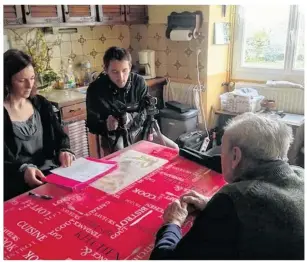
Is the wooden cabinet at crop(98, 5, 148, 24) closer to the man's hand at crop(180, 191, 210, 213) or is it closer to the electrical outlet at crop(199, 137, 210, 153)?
the electrical outlet at crop(199, 137, 210, 153)

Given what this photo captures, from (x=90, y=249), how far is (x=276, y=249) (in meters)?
0.54

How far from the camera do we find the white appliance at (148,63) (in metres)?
3.47

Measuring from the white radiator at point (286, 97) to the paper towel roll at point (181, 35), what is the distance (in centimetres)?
87

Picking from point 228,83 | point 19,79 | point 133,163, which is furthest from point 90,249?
point 228,83

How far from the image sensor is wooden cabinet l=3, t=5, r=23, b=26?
2.45 m

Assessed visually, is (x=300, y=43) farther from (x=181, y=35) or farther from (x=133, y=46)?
(x=133, y=46)

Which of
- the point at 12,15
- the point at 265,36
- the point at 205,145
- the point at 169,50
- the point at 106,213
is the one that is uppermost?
the point at 12,15

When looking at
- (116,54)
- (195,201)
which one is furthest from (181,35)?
(195,201)

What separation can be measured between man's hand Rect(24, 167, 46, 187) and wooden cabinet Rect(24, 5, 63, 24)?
158 cm

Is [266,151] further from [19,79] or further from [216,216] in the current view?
[19,79]

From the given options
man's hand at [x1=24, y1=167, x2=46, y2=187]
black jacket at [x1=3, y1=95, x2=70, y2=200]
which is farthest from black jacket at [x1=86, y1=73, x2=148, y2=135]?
man's hand at [x1=24, y1=167, x2=46, y2=187]

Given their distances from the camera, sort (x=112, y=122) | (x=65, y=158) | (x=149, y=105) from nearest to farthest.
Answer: (x=65, y=158) → (x=112, y=122) → (x=149, y=105)

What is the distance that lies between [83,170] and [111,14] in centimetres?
214

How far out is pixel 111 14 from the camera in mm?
3197
